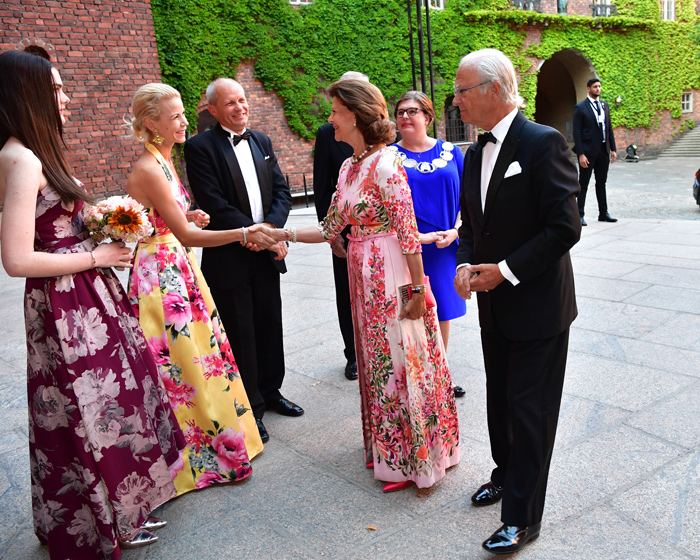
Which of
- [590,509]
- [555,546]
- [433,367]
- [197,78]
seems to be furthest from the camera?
[197,78]

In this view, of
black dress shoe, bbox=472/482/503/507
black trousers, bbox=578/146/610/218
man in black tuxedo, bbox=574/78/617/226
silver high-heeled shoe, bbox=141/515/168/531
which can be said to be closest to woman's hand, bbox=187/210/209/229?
silver high-heeled shoe, bbox=141/515/168/531

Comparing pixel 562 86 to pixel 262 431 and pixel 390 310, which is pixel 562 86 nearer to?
pixel 262 431

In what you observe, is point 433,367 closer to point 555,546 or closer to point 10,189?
point 555,546

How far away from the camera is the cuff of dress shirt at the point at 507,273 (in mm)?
2318

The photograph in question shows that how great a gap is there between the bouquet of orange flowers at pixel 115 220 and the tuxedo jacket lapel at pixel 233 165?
3.43 ft

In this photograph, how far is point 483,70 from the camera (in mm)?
2338

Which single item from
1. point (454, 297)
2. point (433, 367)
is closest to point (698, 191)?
point (454, 297)

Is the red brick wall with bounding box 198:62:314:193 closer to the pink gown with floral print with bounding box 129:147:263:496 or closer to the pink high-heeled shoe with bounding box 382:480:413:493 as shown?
the pink gown with floral print with bounding box 129:147:263:496

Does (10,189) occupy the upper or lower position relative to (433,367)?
upper

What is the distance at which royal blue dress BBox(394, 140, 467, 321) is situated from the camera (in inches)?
149

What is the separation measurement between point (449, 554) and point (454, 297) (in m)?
1.74

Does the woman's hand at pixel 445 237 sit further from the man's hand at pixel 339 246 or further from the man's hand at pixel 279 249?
the man's hand at pixel 279 249

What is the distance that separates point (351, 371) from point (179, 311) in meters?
1.73

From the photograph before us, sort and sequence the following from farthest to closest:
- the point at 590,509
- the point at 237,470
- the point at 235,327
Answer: the point at 235,327 → the point at 237,470 → the point at 590,509
